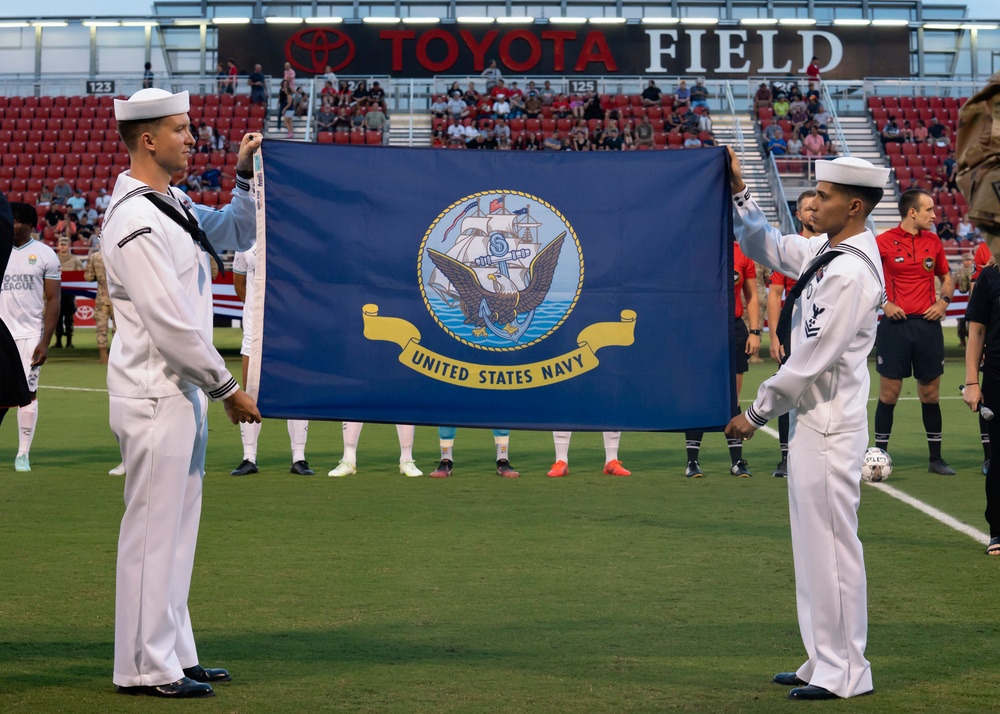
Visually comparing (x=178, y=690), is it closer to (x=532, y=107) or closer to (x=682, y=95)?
(x=532, y=107)

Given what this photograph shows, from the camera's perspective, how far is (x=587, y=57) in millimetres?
42938

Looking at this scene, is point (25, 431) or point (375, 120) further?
point (375, 120)

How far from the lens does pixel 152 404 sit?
465 centimetres

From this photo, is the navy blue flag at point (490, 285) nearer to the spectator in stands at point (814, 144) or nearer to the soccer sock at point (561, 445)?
the soccer sock at point (561, 445)

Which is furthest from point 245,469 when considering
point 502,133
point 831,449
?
point 502,133

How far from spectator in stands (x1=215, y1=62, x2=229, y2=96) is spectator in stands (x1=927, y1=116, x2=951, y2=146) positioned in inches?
851

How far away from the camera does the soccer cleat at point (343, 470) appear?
10461 mm

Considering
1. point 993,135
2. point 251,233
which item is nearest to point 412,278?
point 251,233

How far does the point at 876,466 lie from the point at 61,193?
29036 millimetres

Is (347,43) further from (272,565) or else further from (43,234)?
(272,565)

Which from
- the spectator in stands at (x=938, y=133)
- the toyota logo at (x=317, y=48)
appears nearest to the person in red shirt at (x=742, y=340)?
the spectator in stands at (x=938, y=133)

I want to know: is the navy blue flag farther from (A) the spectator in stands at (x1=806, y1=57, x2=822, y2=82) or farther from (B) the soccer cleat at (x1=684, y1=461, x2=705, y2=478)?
(A) the spectator in stands at (x1=806, y1=57, x2=822, y2=82)

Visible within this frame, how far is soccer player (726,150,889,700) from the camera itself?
4.67m

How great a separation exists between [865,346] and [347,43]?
131 feet
